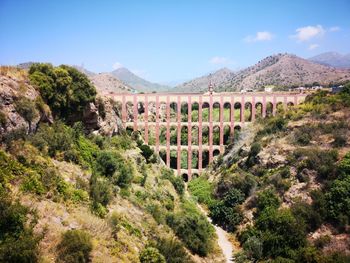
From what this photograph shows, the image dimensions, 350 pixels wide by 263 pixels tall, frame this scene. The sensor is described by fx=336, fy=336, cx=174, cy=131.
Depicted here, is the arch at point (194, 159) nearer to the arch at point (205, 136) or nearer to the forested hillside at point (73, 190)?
the arch at point (205, 136)

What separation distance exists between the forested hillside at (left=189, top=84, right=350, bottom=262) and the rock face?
19161mm

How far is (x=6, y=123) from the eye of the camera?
21281mm

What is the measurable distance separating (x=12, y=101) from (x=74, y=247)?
1253 cm

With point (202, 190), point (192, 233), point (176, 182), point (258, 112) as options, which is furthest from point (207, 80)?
point (192, 233)

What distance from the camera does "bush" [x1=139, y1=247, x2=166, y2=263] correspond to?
1848 cm

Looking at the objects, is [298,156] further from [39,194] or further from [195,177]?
[39,194]

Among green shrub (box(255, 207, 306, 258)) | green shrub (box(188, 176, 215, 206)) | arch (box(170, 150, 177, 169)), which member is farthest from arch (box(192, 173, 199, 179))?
green shrub (box(255, 207, 306, 258))

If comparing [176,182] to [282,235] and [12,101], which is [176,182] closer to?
[282,235]

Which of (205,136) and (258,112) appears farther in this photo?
(258,112)

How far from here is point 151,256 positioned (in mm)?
18734

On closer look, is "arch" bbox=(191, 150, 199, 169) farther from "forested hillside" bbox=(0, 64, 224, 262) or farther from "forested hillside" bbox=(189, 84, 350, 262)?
"forested hillside" bbox=(0, 64, 224, 262)

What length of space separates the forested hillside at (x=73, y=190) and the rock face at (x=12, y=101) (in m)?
0.08

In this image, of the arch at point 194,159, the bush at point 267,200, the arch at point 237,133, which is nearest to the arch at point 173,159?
the arch at point 194,159

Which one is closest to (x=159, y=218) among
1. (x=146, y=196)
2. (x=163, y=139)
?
(x=146, y=196)
